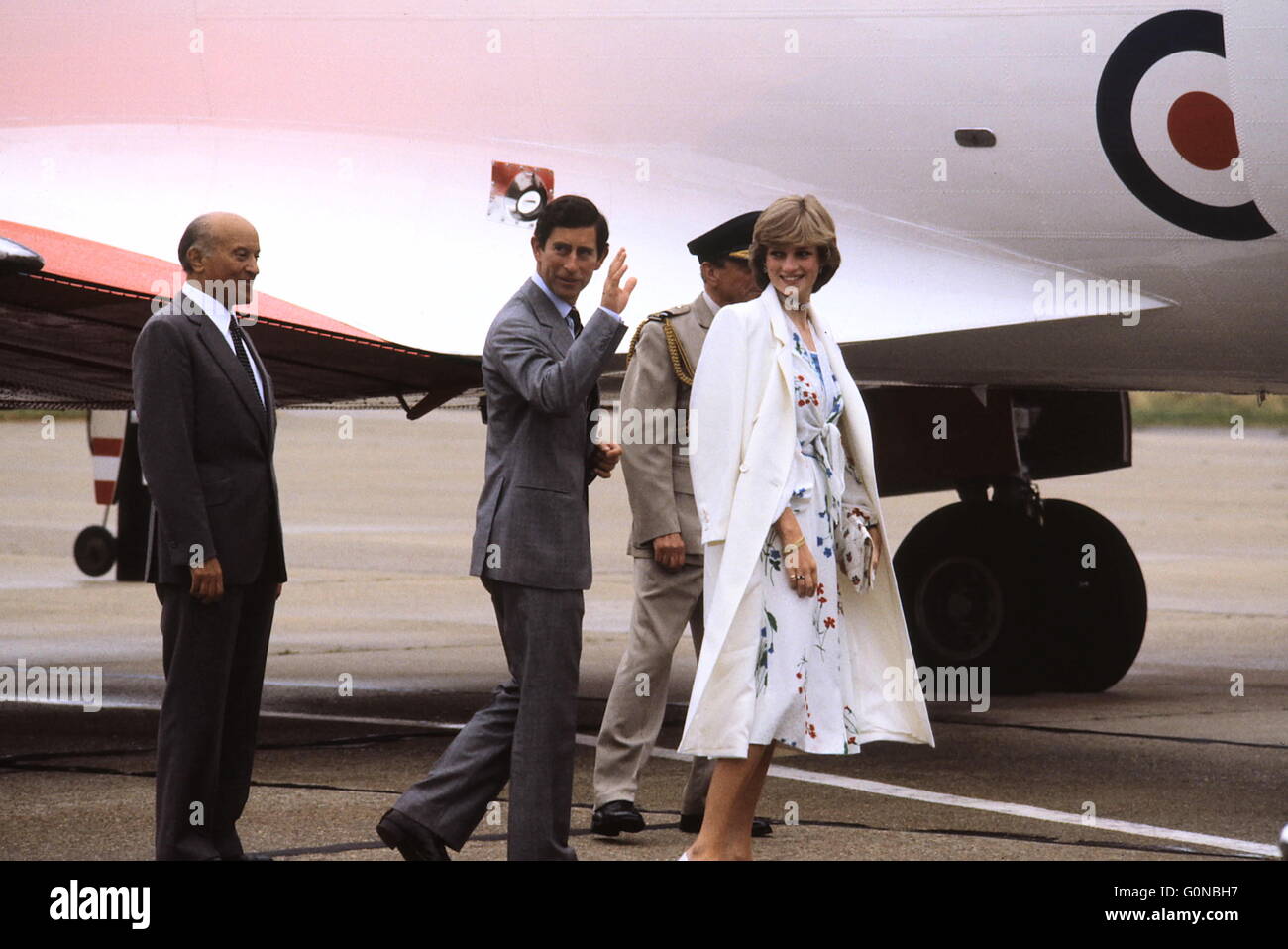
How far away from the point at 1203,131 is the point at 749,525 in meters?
3.06

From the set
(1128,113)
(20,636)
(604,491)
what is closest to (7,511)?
(604,491)

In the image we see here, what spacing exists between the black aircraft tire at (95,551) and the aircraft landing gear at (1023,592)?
7903 mm

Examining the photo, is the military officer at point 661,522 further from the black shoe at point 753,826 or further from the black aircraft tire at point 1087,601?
the black aircraft tire at point 1087,601

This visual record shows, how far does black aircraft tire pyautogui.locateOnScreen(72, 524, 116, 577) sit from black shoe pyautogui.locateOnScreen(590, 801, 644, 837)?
33.5 feet

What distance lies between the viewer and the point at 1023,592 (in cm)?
1010

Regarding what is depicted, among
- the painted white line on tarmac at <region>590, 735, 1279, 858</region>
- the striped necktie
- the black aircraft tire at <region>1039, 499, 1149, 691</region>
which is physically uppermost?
the striped necktie

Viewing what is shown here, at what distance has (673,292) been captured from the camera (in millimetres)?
8078

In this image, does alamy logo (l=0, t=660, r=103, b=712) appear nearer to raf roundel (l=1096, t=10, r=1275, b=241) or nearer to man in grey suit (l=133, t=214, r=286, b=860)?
man in grey suit (l=133, t=214, r=286, b=860)

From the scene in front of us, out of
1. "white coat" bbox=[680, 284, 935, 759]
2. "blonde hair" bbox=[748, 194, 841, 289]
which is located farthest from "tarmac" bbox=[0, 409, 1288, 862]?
"blonde hair" bbox=[748, 194, 841, 289]

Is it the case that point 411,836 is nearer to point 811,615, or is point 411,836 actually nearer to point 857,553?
point 811,615

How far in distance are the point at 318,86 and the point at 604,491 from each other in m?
17.9

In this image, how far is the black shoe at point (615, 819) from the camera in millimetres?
6422

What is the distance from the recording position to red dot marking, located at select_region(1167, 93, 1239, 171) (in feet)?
24.0

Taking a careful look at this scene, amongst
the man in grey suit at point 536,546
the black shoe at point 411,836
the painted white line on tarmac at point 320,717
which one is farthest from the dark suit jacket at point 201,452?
the painted white line on tarmac at point 320,717
